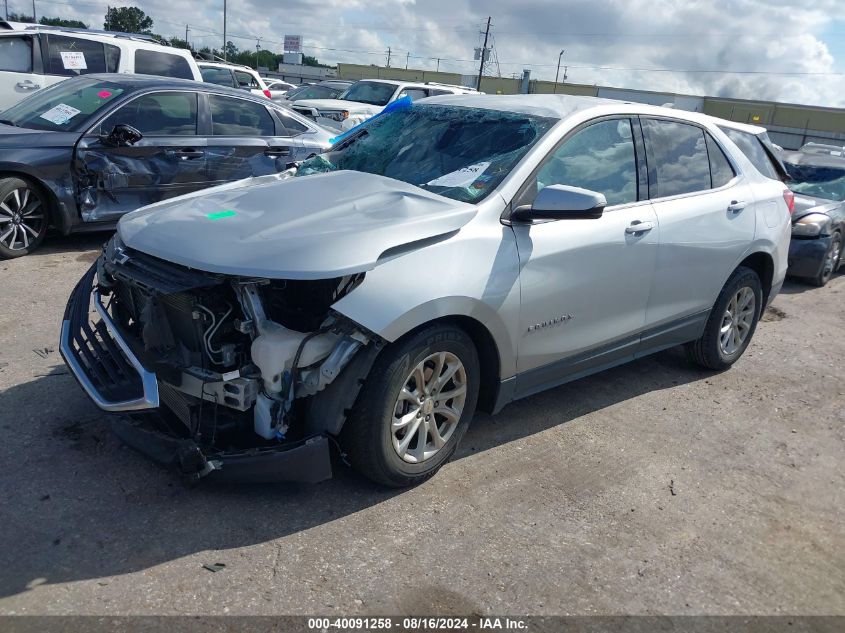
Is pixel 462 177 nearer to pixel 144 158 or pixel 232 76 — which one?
pixel 144 158

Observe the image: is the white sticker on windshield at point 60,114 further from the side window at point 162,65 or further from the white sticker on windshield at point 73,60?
the side window at point 162,65

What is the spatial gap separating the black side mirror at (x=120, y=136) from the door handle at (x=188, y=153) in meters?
0.56

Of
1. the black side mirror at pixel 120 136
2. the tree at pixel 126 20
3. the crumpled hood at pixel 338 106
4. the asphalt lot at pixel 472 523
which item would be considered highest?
the tree at pixel 126 20

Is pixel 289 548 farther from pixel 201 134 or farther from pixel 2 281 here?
pixel 201 134

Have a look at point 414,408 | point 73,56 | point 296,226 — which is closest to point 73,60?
point 73,56

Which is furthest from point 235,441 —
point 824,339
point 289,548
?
point 824,339

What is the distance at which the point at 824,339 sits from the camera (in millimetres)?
6832

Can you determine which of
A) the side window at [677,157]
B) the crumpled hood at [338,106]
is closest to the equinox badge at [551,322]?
the side window at [677,157]

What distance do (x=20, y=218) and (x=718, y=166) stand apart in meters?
5.98

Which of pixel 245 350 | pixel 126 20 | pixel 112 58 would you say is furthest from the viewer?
pixel 126 20

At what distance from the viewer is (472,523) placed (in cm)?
337

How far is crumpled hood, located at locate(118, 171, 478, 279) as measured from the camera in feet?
9.93

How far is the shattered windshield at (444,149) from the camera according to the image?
3838mm

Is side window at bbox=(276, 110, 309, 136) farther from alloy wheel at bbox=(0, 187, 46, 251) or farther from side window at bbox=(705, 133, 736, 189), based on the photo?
side window at bbox=(705, 133, 736, 189)
